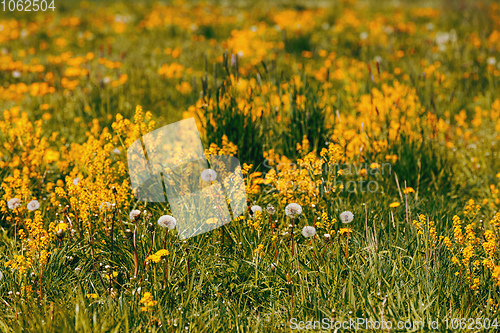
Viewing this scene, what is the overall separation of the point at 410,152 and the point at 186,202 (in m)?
1.72

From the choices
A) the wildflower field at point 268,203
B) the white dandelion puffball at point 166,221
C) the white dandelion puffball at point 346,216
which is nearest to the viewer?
the wildflower field at point 268,203

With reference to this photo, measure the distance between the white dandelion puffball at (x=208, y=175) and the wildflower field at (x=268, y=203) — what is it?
2cm

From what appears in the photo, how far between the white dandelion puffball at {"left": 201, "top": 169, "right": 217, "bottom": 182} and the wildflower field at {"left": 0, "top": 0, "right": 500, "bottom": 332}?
17 mm

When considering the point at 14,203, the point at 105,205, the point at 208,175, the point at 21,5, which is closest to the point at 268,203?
the point at 208,175

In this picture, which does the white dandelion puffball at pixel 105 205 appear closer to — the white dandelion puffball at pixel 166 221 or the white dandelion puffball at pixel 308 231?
the white dandelion puffball at pixel 166 221

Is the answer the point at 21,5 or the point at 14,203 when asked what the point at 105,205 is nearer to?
the point at 14,203

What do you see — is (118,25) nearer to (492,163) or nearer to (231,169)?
(231,169)

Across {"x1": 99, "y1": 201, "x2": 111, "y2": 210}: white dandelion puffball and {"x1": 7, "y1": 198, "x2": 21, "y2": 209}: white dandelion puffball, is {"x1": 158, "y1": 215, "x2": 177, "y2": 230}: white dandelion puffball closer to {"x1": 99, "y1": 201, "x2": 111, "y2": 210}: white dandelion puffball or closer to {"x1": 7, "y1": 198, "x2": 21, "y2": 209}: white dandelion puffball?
{"x1": 99, "y1": 201, "x2": 111, "y2": 210}: white dandelion puffball

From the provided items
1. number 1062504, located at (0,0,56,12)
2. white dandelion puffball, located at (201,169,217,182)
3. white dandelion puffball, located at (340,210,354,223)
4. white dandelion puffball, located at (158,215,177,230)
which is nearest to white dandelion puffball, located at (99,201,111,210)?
white dandelion puffball, located at (158,215,177,230)

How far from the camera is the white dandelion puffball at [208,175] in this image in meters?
2.55

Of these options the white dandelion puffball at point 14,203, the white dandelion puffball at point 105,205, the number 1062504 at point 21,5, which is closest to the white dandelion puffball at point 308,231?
the white dandelion puffball at point 105,205

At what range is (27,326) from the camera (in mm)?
1807

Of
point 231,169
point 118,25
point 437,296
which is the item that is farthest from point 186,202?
point 118,25

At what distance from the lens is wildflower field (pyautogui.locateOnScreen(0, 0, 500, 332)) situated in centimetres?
192
